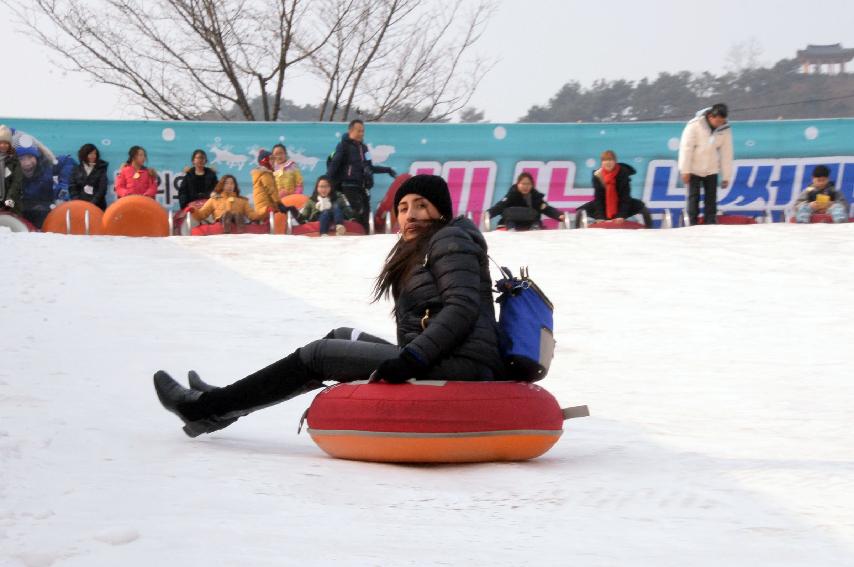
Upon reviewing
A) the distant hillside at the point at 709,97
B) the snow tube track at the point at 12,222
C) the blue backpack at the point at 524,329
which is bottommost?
the blue backpack at the point at 524,329

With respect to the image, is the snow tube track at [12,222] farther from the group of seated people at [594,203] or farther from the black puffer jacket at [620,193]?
the black puffer jacket at [620,193]

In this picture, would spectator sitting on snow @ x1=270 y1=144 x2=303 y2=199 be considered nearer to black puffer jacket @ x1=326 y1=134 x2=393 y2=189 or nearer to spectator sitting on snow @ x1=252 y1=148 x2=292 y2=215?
spectator sitting on snow @ x1=252 y1=148 x2=292 y2=215

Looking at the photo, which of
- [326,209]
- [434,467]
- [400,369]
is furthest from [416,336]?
[326,209]

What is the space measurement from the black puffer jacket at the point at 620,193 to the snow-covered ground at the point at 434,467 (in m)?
1.98

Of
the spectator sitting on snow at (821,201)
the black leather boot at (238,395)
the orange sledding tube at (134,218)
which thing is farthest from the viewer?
the spectator sitting on snow at (821,201)

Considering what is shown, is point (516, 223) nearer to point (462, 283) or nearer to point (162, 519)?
point (462, 283)

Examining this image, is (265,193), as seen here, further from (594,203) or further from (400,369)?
(400,369)

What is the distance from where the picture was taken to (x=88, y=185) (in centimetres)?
1428

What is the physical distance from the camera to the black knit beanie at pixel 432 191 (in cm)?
490

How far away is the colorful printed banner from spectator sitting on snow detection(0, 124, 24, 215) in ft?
4.26

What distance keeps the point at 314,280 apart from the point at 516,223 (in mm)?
4025

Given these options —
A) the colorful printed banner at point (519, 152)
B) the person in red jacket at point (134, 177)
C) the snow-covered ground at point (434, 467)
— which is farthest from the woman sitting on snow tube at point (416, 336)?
the colorful printed banner at point (519, 152)

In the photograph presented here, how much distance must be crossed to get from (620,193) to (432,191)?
1013 cm

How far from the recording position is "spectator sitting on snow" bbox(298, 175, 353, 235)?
46.3ft
